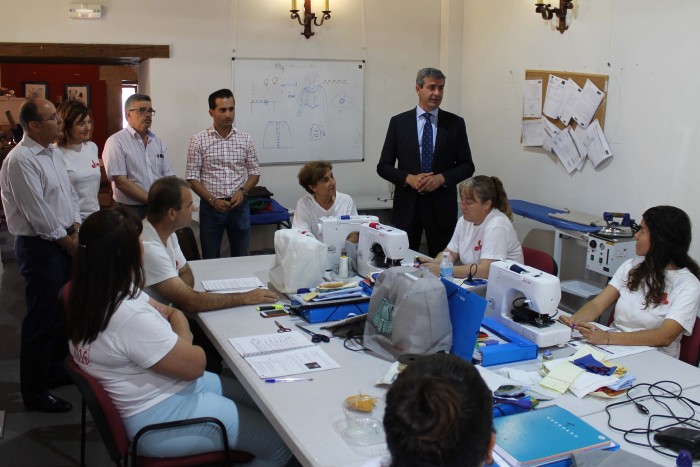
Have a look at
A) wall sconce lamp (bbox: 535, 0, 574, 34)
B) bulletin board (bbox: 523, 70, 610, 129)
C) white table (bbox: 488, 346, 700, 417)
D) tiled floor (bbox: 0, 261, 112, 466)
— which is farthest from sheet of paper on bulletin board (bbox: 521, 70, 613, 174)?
tiled floor (bbox: 0, 261, 112, 466)

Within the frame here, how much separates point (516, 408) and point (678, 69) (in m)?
2.99

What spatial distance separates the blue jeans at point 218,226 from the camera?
15.9 ft

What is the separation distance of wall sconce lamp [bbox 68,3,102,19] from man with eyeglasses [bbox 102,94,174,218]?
110 cm

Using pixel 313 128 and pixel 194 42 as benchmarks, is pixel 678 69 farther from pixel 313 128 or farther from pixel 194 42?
pixel 194 42

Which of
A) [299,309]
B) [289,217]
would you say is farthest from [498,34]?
[299,309]

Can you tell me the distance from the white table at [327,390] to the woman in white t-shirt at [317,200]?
1174 mm

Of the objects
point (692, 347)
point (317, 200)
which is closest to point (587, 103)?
point (317, 200)

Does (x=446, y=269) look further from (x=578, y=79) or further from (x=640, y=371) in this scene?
(x=578, y=79)

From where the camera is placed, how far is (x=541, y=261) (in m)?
3.61

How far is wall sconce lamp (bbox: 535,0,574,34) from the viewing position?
4871mm

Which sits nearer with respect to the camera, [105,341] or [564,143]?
[105,341]

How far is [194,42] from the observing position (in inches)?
220

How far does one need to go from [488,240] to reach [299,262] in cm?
103

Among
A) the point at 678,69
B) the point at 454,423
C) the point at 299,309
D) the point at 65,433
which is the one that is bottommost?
the point at 65,433
